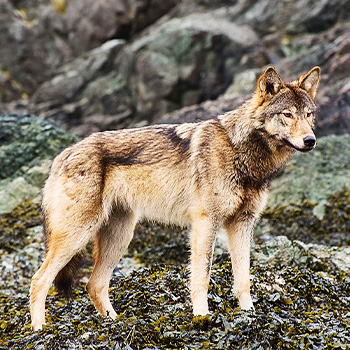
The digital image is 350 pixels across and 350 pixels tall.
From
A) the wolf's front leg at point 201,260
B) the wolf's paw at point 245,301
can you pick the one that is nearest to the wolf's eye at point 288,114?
the wolf's front leg at point 201,260

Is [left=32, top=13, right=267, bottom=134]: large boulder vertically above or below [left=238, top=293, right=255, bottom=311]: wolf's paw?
below

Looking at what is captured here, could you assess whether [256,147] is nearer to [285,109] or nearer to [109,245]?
[285,109]

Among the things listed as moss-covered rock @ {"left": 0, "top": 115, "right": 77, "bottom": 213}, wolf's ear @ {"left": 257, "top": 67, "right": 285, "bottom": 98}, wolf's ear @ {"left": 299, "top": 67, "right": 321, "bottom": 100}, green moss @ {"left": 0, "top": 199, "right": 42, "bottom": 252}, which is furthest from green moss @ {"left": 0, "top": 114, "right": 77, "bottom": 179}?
wolf's ear @ {"left": 299, "top": 67, "right": 321, "bottom": 100}

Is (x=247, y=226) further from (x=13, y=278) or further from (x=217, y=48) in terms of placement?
(x=217, y=48)

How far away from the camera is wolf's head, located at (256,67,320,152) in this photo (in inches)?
198

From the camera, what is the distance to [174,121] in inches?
554

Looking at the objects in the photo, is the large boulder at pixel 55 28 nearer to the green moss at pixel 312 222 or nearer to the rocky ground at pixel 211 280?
the rocky ground at pixel 211 280

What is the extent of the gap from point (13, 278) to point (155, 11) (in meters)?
17.8

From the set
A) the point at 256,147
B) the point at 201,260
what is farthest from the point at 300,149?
the point at 201,260

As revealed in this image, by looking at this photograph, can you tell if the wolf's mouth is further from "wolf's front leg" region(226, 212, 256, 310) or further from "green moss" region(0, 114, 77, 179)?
"green moss" region(0, 114, 77, 179)

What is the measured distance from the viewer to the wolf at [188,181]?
520cm

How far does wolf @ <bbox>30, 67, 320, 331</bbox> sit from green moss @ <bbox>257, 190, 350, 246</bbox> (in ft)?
13.6

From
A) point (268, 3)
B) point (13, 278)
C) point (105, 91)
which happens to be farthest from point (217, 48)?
point (13, 278)

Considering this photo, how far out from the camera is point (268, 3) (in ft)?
64.1
